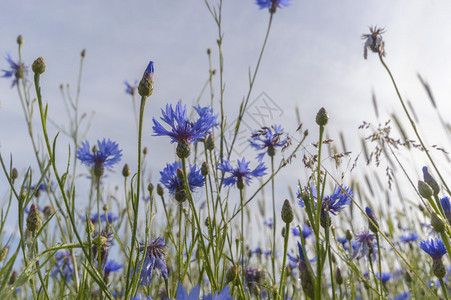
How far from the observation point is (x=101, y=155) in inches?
59.5

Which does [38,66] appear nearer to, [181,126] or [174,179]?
[181,126]

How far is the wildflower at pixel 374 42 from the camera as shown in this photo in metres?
1.18

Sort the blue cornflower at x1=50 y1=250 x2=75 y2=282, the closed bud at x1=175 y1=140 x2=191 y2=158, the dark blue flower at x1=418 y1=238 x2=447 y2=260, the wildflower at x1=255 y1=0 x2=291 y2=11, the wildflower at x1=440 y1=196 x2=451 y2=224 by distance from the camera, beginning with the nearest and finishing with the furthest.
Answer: the closed bud at x1=175 y1=140 x2=191 y2=158
the wildflower at x1=440 y1=196 x2=451 y2=224
the dark blue flower at x1=418 y1=238 x2=447 y2=260
the blue cornflower at x1=50 y1=250 x2=75 y2=282
the wildflower at x1=255 y1=0 x2=291 y2=11

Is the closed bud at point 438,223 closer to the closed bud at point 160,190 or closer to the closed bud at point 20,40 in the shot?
the closed bud at point 160,190

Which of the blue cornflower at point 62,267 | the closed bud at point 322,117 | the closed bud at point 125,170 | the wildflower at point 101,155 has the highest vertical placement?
the wildflower at point 101,155

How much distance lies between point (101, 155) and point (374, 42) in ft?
3.52

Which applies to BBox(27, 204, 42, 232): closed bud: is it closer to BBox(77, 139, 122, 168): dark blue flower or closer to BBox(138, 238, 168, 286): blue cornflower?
BBox(138, 238, 168, 286): blue cornflower

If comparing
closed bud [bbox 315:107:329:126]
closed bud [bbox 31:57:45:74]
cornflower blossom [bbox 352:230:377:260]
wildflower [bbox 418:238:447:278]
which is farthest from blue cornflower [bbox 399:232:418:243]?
closed bud [bbox 31:57:45:74]

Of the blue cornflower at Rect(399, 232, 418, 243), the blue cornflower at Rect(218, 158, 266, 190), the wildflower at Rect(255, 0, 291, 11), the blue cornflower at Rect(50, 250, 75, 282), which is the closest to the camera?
the blue cornflower at Rect(218, 158, 266, 190)

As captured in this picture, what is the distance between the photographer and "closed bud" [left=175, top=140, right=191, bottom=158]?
0.82 meters

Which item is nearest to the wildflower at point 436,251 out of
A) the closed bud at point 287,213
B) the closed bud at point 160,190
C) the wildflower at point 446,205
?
the wildflower at point 446,205

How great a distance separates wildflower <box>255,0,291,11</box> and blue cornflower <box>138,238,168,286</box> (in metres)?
1.36

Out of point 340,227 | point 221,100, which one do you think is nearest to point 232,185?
point 221,100

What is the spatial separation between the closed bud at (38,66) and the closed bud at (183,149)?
11.9 inches
